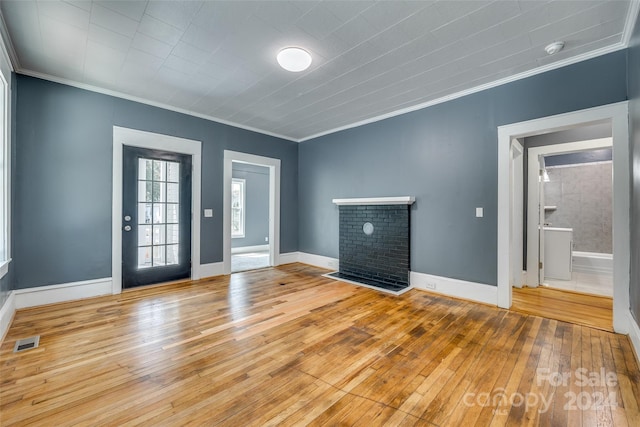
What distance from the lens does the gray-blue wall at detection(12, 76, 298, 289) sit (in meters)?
3.12

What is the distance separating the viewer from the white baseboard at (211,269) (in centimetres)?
456

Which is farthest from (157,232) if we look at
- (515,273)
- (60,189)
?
(515,273)

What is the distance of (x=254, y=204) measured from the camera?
8203 mm

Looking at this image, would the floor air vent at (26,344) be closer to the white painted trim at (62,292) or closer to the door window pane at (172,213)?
the white painted trim at (62,292)

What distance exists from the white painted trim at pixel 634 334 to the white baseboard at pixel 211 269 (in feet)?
16.3

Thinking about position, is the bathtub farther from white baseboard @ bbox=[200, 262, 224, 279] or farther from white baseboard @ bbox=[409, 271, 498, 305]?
white baseboard @ bbox=[200, 262, 224, 279]

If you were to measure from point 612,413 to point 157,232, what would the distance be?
4994mm

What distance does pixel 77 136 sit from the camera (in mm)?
3443

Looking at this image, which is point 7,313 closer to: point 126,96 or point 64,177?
point 64,177

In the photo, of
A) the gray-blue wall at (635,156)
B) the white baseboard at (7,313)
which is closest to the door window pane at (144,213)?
the white baseboard at (7,313)

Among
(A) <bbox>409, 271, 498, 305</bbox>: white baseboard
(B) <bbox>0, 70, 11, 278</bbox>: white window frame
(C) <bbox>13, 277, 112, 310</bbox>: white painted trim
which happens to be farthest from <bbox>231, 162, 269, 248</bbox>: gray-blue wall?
(A) <bbox>409, 271, 498, 305</bbox>: white baseboard

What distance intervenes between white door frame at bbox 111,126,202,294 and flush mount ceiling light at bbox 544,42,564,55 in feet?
15.2

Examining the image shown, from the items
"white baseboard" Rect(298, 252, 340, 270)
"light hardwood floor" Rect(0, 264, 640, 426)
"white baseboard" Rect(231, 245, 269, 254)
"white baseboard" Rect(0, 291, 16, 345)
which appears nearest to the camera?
"light hardwood floor" Rect(0, 264, 640, 426)

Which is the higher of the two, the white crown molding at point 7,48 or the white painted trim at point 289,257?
the white crown molding at point 7,48
